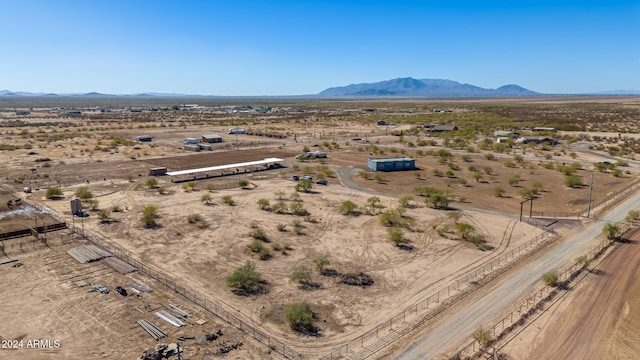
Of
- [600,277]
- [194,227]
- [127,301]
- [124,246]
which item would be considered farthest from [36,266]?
[600,277]

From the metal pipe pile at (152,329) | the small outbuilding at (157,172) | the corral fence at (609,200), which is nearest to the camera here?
the metal pipe pile at (152,329)

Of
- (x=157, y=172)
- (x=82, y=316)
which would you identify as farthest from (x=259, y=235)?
(x=157, y=172)

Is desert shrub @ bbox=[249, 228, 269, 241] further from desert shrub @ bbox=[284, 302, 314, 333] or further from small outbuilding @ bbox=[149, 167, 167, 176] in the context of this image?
small outbuilding @ bbox=[149, 167, 167, 176]

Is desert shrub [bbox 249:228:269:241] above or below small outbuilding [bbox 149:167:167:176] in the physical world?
below

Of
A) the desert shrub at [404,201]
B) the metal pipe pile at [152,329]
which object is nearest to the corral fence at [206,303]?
the metal pipe pile at [152,329]

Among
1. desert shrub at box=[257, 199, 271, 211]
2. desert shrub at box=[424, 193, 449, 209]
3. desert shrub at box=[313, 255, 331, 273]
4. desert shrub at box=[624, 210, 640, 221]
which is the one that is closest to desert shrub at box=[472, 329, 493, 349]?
desert shrub at box=[313, 255, 331, 273]

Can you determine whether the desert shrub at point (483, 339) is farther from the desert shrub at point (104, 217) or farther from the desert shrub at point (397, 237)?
the desert shrub at point (104, 217)

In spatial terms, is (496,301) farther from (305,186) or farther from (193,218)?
(305,186)

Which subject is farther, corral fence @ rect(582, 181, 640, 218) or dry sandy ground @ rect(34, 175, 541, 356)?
corral fence @ rect(582, 181, 640, 218)
